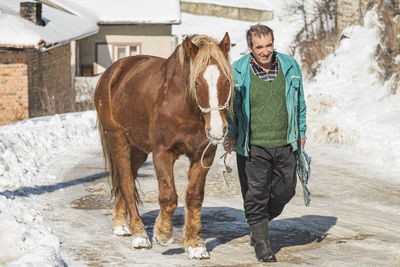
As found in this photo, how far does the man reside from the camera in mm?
6066

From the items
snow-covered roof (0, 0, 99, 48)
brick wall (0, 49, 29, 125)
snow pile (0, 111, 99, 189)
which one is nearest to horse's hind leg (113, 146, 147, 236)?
snow pile (0, 111, 99, 189)

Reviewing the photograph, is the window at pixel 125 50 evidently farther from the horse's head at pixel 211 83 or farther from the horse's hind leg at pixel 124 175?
the horse's head at pixel 211 83

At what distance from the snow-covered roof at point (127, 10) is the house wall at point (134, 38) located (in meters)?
0.77

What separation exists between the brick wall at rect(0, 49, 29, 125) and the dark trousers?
16.0 metres

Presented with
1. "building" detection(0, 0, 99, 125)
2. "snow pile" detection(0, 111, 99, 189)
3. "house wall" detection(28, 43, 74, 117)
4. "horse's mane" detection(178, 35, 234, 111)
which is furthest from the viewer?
"house wall" detection(28, 43, 74, 117)

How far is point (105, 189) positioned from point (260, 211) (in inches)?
173

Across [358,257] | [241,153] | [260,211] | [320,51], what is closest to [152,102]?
[241,153]

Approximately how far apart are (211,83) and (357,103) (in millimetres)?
13666

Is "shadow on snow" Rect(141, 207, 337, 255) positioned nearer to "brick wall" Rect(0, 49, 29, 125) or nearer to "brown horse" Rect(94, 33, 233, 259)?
"brown horse" Rect(94, 33, 233, 259)

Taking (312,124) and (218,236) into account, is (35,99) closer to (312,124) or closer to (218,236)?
(312,124)

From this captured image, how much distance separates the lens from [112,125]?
756 centimetres

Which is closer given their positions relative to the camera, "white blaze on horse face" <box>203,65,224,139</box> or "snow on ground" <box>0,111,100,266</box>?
"white blaze on horse face" <box>203,65,224,139</box>

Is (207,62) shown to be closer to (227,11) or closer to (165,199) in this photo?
(165,199)

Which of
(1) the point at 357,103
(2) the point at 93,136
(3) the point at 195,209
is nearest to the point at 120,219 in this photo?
(3) the point at 195,209
